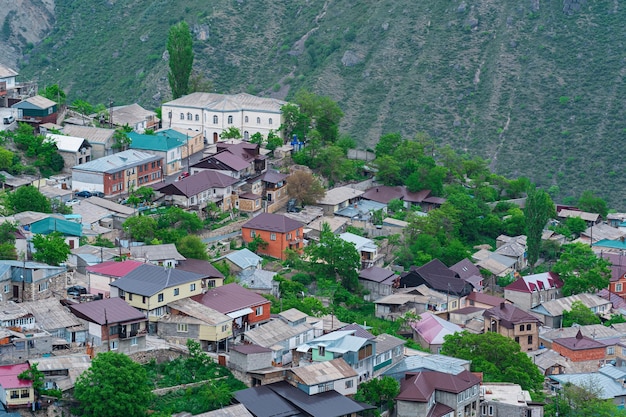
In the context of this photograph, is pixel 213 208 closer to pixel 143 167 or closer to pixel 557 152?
pixel 143 167

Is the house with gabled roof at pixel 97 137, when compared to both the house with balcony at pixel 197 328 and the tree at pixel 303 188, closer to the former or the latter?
the tree at pixel 303 188

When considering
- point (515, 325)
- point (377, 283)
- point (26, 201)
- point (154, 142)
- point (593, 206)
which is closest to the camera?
point (26, 201)

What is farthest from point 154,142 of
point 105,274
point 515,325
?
point 515,325

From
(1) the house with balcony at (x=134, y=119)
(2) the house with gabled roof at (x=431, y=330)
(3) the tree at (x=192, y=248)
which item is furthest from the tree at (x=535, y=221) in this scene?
(1) the house with balcony at (x=134, y=119)

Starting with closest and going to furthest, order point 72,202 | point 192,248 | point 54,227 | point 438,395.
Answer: point 438,395
point 54,227
point 192,248
point 72,202

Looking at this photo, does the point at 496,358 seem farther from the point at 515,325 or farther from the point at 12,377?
the point at 12,377

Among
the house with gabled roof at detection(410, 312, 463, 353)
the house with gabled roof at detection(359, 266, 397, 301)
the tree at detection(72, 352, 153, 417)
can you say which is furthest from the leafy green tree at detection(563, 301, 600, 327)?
the tree at detection(72, 352, 153, 417)

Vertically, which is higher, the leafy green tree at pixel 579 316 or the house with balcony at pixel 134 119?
the house with balcony at pixel 134 119
